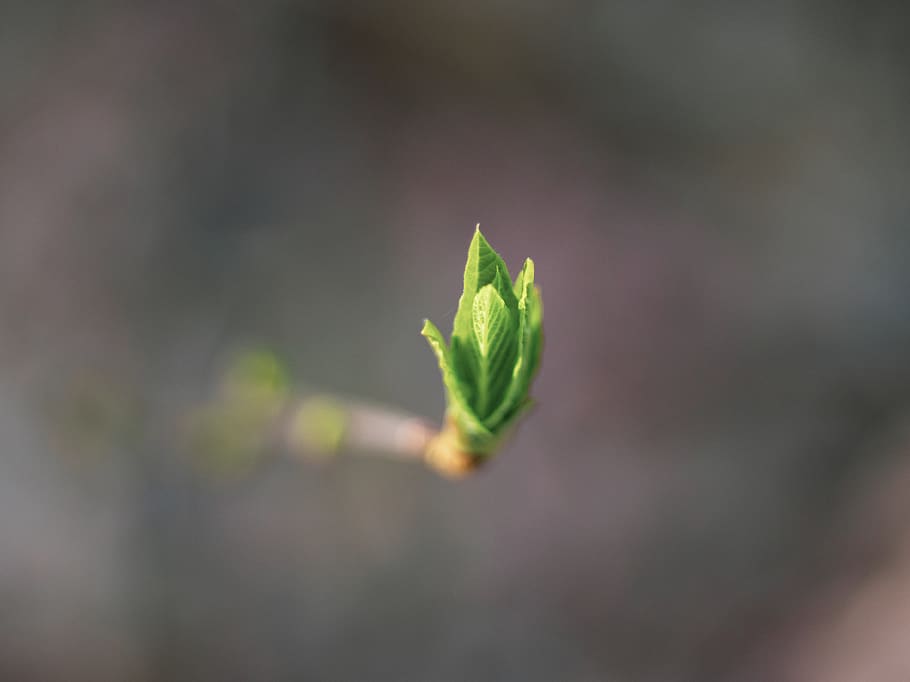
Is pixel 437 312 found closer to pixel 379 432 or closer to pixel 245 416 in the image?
pixel 245 416

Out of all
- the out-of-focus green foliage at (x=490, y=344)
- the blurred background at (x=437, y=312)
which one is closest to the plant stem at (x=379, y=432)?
the out-of-focus green foliage at (x=490, y=344)

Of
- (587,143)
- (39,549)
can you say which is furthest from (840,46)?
(39,549)

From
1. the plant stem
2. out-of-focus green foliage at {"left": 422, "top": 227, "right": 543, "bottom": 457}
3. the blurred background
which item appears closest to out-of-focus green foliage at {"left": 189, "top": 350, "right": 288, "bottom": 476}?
the plant stem

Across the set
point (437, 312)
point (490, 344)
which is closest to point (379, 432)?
point (490, 344)

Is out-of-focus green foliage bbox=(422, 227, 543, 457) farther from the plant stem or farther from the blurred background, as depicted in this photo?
the blurred background

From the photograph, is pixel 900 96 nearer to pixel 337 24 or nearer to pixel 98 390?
pixel 337 24

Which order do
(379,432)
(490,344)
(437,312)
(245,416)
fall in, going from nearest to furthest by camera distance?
(490,344), (379,432), (245,416), (437,312)

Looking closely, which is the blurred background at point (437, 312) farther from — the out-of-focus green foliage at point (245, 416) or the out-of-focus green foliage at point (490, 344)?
the out-of-focus green foliage at point (490, 344)
